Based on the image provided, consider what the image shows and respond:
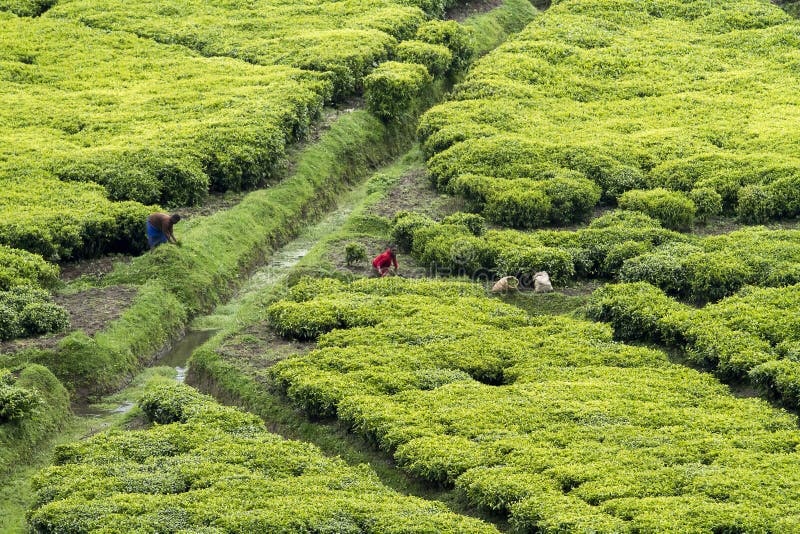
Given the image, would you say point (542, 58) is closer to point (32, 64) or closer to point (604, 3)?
point (604, 3)

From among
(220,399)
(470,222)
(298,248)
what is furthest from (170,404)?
(470,222)

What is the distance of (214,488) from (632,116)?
22.5 meters

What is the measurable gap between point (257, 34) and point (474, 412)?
26.8 meters

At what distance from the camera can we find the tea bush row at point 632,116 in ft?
104

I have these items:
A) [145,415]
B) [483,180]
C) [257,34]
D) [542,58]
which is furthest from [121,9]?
[145,415]


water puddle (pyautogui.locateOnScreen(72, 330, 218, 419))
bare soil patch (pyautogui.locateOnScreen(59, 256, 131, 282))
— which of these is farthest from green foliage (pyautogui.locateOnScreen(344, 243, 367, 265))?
bare soil patch (pyautogui.locateOnScreen(59, 256, 131, 282))

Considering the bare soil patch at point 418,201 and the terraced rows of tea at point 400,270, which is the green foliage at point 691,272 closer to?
the terraced rows of tea at point 400,270

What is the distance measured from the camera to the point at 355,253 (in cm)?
2933

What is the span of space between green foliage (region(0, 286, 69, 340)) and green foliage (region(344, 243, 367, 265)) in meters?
7.00

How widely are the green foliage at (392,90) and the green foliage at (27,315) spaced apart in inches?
635

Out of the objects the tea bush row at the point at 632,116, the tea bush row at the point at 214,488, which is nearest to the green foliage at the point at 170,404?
the tea bush row at the point at 214,488

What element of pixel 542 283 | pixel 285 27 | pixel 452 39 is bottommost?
pixel 542 283

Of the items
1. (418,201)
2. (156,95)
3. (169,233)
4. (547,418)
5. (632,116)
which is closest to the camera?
(547,418)

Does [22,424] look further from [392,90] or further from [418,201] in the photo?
[392,90]
